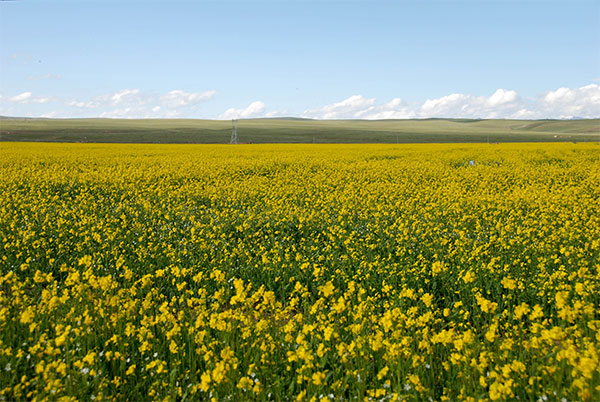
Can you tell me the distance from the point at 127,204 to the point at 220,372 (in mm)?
9662

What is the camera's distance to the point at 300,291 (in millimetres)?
5367

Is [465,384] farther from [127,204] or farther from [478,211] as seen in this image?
[127,204]

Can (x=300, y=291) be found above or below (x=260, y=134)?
above

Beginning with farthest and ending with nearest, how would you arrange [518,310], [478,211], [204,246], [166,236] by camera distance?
[478,211], [166,236], [204,246], [518,310]

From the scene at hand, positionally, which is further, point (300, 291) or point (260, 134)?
point (260, 134)

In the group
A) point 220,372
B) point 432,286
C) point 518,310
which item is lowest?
point 432,286

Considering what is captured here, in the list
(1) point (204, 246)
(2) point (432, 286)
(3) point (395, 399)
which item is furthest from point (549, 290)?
(1) point (204, 246)

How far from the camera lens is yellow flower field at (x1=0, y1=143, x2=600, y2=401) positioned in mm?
3514

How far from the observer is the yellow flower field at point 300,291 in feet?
11.5

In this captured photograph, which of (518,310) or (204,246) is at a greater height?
(518,310)

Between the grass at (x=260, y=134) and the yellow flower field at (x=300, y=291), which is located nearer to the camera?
the yellow flower field at (x=300, y=291)

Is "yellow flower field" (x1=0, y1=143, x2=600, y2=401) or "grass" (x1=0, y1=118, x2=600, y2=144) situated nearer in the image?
"yellow flower field" (x1=0, y1=143, x2=600, y2=401)

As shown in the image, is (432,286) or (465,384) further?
(432,286)

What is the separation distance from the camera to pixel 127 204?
11758 mm
